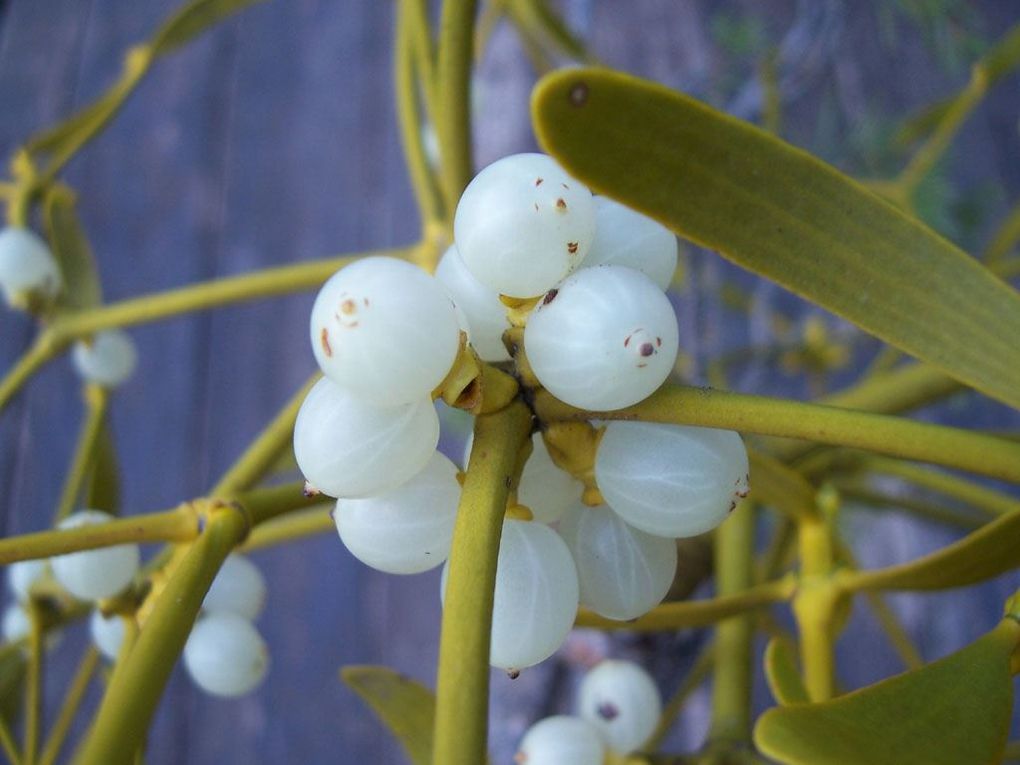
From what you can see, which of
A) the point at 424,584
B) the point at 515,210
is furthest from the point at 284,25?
the point at 515,210

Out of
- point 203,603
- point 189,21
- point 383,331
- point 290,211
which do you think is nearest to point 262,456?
point 203,603

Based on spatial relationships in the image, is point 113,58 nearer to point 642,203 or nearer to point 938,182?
point 938,182

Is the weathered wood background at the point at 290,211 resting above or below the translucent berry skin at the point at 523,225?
above

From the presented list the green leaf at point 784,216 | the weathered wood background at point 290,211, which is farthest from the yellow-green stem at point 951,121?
the green leaf at point 784,216

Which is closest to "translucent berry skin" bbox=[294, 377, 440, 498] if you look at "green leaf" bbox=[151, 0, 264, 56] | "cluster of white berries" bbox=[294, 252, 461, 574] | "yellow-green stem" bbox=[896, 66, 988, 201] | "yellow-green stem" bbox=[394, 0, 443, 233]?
"cluster of white berries" bbox=[294, 252, 461, 574]

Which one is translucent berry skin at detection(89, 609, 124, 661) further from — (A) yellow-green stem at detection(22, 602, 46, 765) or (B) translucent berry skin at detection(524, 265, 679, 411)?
(B) translucent berry skin at detection(524, 265, 679, 411)

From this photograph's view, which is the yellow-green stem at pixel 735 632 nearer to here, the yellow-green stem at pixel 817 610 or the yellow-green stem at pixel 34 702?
the yellow-green stem at pixel 817 610

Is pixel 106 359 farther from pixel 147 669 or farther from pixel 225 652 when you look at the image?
pixel 147 669
